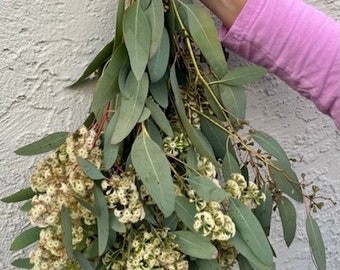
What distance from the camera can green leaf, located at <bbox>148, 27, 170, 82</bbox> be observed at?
73 centimetres

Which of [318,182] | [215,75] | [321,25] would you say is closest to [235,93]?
[215,75]

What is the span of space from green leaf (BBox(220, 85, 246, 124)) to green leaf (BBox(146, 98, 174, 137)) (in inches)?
4.2

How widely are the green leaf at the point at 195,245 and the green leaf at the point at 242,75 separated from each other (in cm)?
21

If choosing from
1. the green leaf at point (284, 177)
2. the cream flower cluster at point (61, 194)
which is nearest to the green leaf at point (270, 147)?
the green leaf at point (284, 177)

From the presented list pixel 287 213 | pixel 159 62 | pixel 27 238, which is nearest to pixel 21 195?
pixel 27 238

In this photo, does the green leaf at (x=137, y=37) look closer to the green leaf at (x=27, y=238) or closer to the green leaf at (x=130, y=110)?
the green leaf at (x=130, y=110)

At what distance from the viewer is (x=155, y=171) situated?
2.19 feet

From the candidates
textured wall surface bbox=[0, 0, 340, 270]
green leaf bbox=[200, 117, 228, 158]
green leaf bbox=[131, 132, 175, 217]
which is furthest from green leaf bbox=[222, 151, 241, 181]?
textured wall surface bbox=[0, 0, 340, 270]

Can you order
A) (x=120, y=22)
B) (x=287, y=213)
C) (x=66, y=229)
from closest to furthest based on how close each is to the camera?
(x=66, y=229), (x=120, y=22), (x=287, y=213)

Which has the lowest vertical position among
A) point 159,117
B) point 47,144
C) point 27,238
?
point 27,238

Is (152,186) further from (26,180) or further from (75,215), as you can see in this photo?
(26,180)

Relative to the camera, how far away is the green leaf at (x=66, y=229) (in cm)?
66

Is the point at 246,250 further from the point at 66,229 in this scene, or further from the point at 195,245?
the point at 66,229

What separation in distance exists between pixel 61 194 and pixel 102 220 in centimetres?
5
